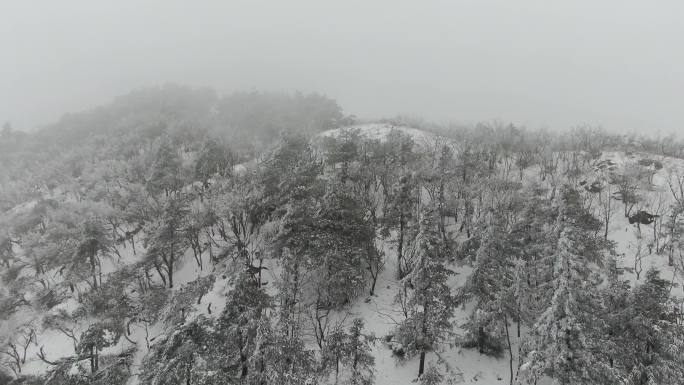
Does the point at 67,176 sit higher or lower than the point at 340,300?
higher

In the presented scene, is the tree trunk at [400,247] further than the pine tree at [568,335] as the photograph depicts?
Yes

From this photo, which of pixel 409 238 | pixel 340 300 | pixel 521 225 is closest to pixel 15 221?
pixel 340 300

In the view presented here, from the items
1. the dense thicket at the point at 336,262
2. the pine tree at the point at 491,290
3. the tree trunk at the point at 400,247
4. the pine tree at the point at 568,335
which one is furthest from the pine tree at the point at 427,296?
the tree trunk at the point at 400,247

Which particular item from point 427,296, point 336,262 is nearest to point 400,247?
point 336,262

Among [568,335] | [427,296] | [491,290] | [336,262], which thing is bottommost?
[491,290]

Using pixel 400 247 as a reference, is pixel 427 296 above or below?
above

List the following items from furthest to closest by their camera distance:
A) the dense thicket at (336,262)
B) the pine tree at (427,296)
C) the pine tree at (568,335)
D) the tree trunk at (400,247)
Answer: the tree trunk at (400,247) → the pine tree at (427,296) → the dense thicket at (336,262) → the pine tree at (568,335)

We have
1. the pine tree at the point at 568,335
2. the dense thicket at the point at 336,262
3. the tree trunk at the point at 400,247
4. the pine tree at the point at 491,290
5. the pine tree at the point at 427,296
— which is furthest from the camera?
the tree trunk at the point at 400,247

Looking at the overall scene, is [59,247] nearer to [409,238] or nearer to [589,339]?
[409,238]

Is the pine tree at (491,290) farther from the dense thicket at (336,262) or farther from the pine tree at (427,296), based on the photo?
the pine tree at (427,296)

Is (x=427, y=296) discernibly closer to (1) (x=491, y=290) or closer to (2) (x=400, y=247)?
(1) (x=491, y=290)

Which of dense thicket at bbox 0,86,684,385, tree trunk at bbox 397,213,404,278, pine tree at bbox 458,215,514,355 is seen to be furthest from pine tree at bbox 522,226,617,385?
tree trunk at bbox 397,213,404,278
